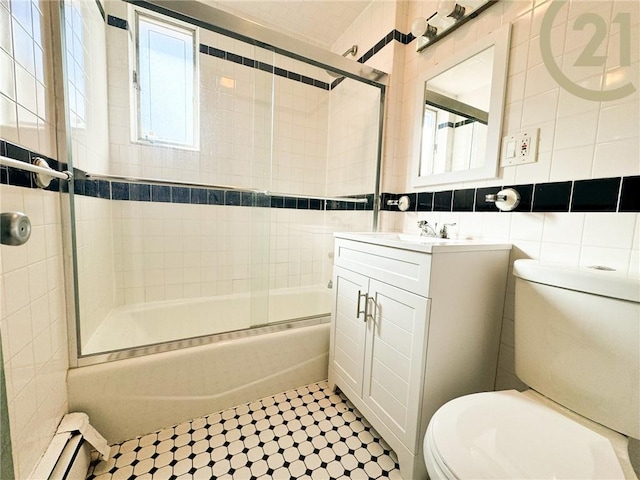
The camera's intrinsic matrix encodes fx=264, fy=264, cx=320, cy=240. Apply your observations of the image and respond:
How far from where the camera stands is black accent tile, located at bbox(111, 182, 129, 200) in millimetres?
1521

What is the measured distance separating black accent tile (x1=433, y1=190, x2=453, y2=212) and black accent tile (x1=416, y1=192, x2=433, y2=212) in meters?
0.03

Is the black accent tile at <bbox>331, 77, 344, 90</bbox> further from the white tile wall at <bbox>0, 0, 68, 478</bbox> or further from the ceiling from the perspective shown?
the white tile wall at <bbox>0, 0, 68, 478</bbox>

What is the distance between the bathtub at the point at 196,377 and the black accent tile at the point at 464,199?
976 mm

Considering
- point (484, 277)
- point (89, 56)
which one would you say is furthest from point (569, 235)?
point (89, 56)

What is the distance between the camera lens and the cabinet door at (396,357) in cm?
93

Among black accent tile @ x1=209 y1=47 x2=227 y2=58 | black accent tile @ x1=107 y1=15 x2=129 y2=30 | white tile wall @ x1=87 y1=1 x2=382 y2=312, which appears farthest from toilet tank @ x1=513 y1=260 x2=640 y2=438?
black accent tile @ x1=107 y1=15 x2=129 y2=30

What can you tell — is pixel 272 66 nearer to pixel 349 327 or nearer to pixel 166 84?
pixel 166 84

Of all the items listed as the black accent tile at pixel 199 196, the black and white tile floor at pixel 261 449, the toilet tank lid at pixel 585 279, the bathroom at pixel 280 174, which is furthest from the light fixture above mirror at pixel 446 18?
the black and white tile floor at pixel 261 449

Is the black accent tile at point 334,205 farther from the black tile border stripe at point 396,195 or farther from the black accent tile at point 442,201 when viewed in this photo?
the black accent tile at point 442,201

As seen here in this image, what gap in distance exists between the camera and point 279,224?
6.71 ft

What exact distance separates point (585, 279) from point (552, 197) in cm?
38

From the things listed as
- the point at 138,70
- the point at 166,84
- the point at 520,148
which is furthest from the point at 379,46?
the point at 138,70

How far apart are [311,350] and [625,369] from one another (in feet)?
4.01

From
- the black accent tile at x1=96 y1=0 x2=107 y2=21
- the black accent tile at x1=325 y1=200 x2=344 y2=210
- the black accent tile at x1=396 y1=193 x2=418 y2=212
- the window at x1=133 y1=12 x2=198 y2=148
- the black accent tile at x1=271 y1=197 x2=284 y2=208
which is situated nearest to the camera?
A: the black accent tile at x1=96 y1=0 x2=107 y2=21
